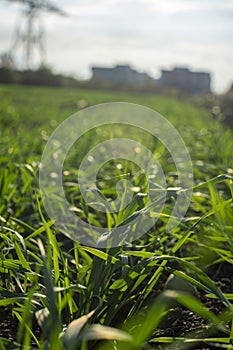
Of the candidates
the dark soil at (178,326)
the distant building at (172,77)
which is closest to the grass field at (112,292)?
the dark soil at (178,326)

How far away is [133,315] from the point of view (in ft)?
4.19

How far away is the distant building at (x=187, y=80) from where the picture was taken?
5356cm

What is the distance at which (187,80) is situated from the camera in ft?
176

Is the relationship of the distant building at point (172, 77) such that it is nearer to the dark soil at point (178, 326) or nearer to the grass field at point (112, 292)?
the grass field at point (112, 292)

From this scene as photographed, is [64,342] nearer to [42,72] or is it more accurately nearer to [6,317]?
[6,317]

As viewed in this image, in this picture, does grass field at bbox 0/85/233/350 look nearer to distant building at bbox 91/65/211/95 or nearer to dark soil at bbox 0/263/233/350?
dark soil at bbox 0/263/233/350

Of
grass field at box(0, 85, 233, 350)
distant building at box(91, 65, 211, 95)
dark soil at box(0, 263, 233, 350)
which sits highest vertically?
grass field at box(0, 85, 233, 350)

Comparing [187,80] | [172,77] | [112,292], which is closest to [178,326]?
[112,292]

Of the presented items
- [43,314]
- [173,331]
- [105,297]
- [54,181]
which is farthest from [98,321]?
[54,181]

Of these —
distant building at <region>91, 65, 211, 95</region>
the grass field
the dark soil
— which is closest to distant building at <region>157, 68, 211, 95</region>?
distant building at <region>91, 65, 211, 95</region>

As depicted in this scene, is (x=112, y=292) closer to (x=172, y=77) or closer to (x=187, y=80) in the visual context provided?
(x=187, y=80)

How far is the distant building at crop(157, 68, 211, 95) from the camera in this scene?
53562 mm

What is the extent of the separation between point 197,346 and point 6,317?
46 cm

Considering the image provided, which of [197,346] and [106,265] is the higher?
[106,265]
